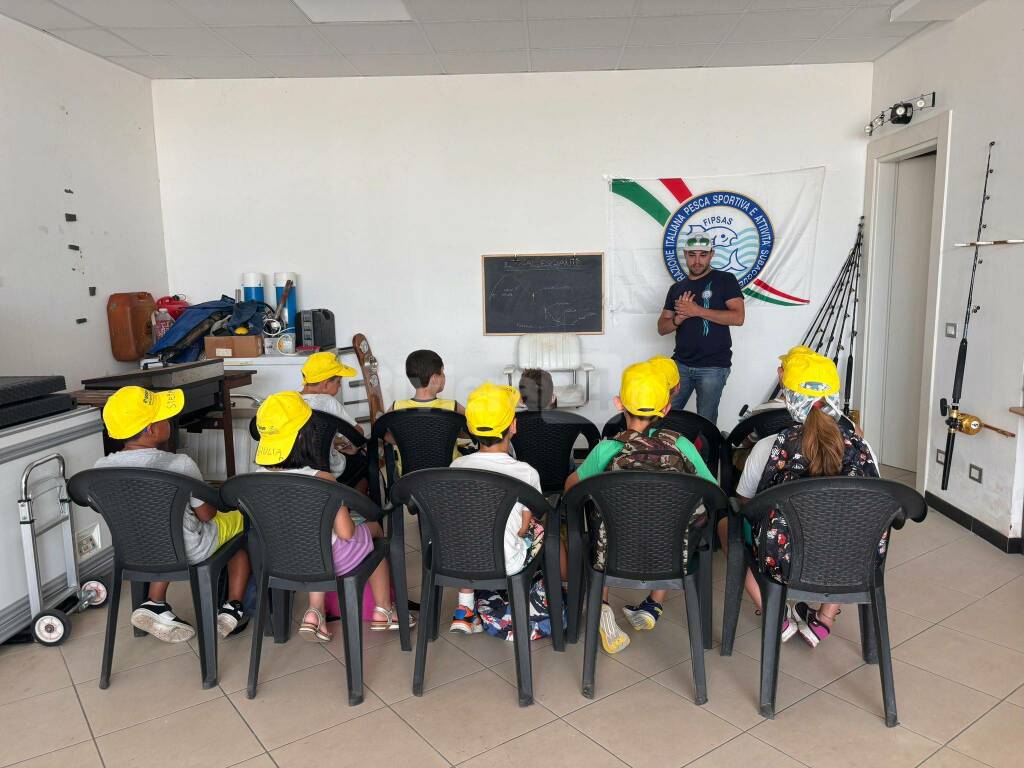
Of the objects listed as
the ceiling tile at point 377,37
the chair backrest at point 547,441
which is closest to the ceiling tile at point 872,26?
the ceiling tile at point 377,37

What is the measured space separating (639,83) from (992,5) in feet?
7.09

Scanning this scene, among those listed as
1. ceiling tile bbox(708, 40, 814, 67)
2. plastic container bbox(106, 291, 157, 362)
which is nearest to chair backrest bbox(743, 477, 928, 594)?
ceiling tile bbox(708, 40, 814, 67)

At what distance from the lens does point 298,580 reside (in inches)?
89.8

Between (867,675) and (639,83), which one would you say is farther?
(639,83)

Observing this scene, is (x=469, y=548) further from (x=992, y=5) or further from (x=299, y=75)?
(x=299, y=75)

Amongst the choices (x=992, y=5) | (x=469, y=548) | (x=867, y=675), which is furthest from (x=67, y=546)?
(x=992, y=5)

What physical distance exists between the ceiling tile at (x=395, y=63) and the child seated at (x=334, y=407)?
→ 2457 millimetres

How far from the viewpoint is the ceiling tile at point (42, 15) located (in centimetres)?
374

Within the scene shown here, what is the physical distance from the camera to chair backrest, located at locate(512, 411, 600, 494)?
3.11 meters

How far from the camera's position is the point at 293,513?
85.6 inches

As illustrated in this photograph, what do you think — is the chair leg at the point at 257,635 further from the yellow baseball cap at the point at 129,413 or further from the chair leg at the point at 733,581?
the chair leg at the point at 733,581

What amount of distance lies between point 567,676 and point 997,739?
128cm

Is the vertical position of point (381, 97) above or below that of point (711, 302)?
above

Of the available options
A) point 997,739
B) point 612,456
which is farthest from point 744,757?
point 612,456
